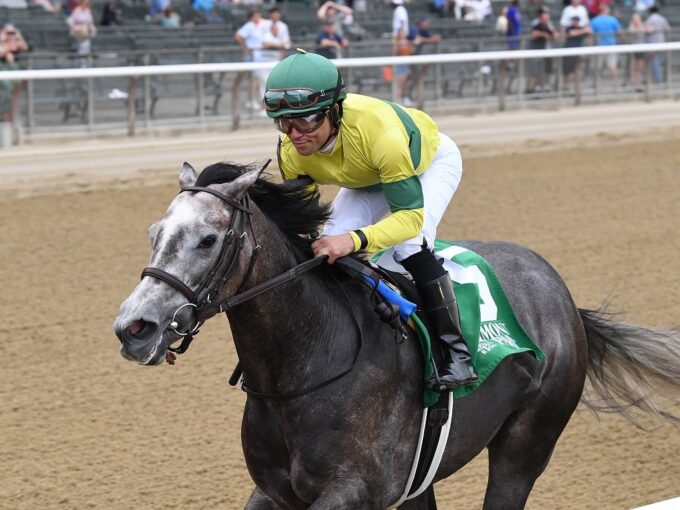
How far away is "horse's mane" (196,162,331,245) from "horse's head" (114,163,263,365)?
226 millimetres

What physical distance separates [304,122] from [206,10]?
50.5 feet

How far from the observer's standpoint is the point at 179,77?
37.3ft

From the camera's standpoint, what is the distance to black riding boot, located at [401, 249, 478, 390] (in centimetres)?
355

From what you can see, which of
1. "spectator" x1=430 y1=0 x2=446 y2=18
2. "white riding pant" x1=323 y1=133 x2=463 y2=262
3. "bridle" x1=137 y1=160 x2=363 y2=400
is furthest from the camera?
"spectator" x1=430 y1=0 x2=446 y2=18

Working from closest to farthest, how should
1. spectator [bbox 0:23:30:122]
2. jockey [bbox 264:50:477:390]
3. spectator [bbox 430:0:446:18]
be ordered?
jockey [bbox 264:50:477:390], spectator [bbox 0:23:30:122], spectator [bbox 430:0:446:18]

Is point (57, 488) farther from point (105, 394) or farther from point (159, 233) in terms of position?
point (159, 233)

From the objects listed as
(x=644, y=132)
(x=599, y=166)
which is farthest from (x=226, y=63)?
(x=644, y=132)

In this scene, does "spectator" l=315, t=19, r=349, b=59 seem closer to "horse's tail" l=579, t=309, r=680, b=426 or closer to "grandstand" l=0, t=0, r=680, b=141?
"grandstand" l=0, t=0, r=680, b=141

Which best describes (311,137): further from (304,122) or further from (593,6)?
(593,6)

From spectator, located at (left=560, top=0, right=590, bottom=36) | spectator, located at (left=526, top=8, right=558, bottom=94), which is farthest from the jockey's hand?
spectator, located at (left=560, top=0, right=590, bottom=36)

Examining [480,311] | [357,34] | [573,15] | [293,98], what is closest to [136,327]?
[293,98]

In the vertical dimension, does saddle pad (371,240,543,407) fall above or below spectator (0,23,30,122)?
below

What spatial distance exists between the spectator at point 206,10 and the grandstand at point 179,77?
110mm

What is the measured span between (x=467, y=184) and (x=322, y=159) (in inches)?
313
